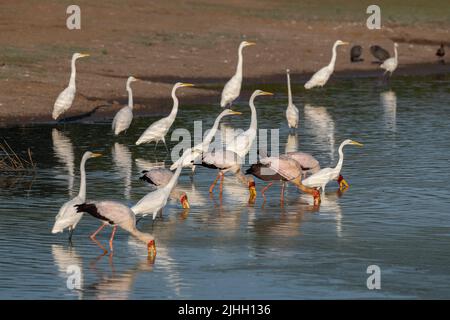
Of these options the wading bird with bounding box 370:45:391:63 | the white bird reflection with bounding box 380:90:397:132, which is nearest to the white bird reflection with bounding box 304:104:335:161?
the white bird reflection with bounding box 380:90:397:132

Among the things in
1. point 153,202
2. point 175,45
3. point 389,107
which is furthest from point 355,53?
point 153,202

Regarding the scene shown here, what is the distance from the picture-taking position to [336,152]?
23.8 metres

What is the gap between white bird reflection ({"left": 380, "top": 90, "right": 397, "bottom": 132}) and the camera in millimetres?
27969

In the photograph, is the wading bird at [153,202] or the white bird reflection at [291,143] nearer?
the wading bird at [153,202]

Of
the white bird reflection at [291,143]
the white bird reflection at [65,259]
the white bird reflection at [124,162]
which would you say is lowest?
the white bird reflection at [65,259]

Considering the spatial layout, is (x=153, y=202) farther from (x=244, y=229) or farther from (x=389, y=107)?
(x=389, y=107)

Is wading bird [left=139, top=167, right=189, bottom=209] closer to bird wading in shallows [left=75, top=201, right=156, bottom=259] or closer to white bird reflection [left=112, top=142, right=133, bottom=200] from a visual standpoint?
white bird reflection [left=112, top=142, right=133, bottom=200]

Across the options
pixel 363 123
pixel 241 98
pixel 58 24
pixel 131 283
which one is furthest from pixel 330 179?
pixel 58 24

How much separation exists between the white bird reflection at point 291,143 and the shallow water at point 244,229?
70 millimetres

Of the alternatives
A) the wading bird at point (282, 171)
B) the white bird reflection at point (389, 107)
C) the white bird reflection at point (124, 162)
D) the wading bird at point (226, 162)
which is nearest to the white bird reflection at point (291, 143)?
the white bird reflection at point (389, 107)

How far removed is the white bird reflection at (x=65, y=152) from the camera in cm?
2117

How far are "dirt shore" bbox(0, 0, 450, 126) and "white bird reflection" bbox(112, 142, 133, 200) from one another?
4162mm

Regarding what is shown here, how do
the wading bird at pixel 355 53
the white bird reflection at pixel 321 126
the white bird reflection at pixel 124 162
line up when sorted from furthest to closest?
the wading bird at pixel 355 53
the white bird reflection at pixel 321 126
the white bird reflection at pixel 124 162

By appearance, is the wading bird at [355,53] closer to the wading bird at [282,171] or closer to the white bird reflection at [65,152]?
the white bird reflection at [65,152]
